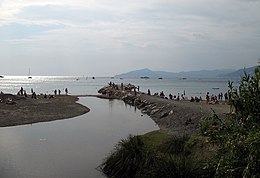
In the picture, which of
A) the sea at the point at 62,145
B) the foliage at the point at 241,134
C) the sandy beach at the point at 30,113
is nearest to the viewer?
the foliage at the point at 241,134

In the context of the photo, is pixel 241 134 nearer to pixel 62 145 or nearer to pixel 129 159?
pixel 129 159

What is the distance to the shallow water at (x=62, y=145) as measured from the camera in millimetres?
27031

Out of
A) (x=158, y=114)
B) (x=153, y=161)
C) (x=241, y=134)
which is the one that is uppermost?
(x=241, y=134)

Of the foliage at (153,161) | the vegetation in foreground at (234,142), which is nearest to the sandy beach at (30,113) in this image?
the foliage at (153,161)

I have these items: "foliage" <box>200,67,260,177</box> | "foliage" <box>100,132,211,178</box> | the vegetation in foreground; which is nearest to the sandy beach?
"foliage" <box>100,132,211,178</box>

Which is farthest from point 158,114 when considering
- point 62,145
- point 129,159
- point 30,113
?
point 129,159

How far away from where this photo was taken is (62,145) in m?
35.6

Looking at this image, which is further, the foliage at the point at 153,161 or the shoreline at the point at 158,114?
the shoreline at the point at 158,114

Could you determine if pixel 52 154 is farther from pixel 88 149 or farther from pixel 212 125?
pixel 212 125

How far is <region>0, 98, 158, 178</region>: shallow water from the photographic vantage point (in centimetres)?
2703

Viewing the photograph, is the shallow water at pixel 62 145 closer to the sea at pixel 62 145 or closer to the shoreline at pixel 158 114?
the sea at pixel 62 145

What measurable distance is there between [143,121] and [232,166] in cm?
4294

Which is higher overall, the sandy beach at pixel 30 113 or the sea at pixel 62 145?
the sandy beach at pixel 30 113

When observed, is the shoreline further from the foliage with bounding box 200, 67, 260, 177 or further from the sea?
the foliage with bounding box 200, 67, 260, 177
